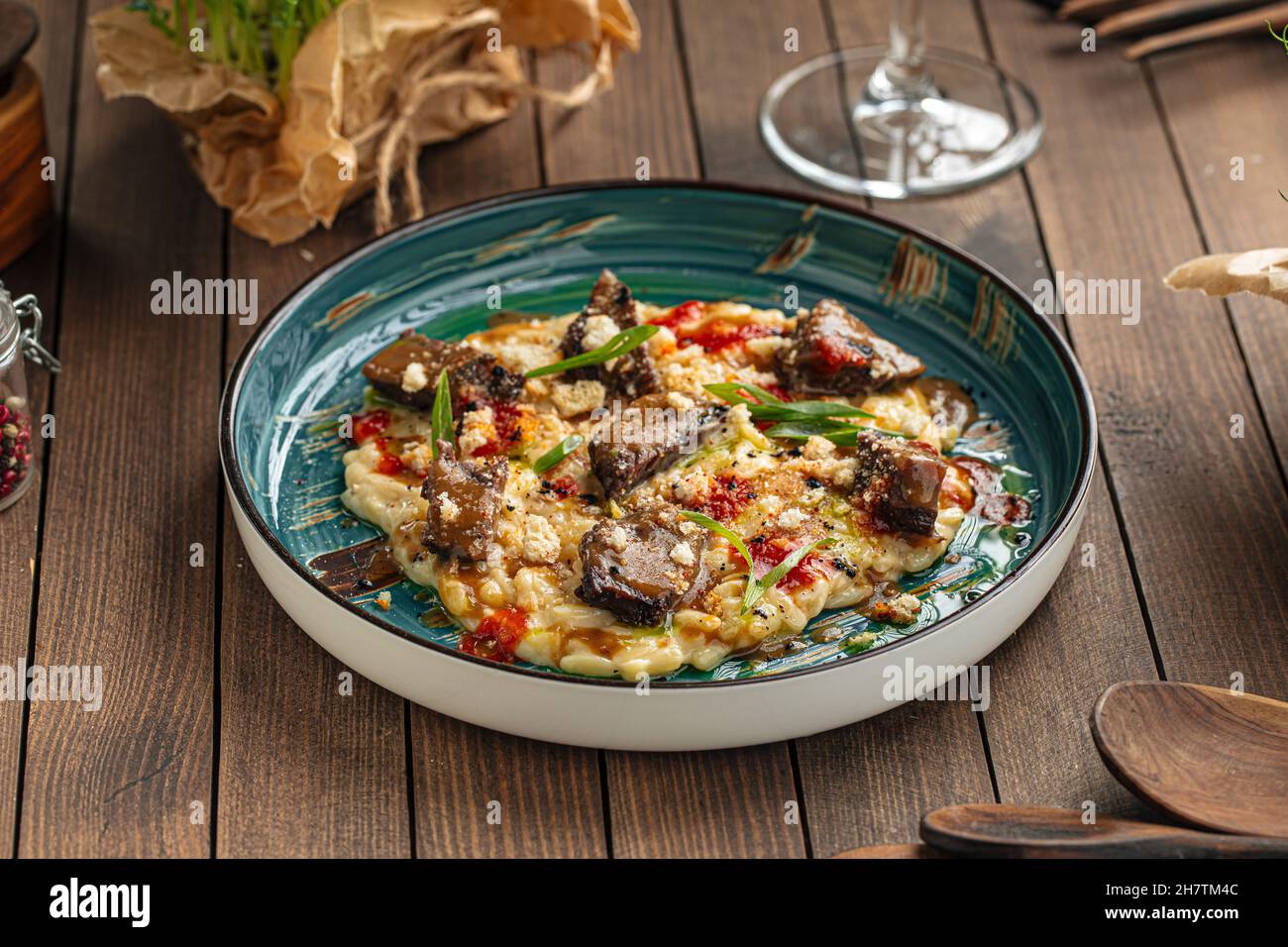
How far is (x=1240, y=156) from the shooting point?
4.59 meters

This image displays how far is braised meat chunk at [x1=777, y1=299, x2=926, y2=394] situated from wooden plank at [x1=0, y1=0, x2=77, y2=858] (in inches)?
69.0

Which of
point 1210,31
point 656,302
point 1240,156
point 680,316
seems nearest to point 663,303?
point 656,302

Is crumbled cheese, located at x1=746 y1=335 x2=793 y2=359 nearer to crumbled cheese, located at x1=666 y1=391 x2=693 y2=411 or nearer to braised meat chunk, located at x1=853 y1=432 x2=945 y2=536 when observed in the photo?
crumbled cheese, located at x1=666 y1=391 x2=693 y2=411

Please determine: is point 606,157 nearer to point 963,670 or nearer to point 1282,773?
point 963,670

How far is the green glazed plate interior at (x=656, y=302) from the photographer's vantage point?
326cm

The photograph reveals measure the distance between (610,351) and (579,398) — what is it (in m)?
0.13

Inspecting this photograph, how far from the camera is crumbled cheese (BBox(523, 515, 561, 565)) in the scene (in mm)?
3121

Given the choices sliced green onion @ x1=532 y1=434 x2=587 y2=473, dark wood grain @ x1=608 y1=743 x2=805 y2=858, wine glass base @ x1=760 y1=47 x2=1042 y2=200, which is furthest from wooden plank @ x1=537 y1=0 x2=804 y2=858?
wine glass base @ x1=760 y1=47 x2=1042 y2=200

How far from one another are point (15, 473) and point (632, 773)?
1.60m

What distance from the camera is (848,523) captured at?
323 centimetres

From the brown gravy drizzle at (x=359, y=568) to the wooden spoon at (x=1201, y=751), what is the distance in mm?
1439

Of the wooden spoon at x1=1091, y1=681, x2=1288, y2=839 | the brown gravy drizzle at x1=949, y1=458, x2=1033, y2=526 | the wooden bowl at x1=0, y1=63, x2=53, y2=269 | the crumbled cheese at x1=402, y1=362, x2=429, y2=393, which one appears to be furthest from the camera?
the wooden bowl at x1=0, y1=63, x2=53, y2=269

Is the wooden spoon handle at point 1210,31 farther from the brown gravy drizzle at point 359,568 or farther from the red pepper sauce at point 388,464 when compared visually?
the brown gravy drizzle at point 359,568

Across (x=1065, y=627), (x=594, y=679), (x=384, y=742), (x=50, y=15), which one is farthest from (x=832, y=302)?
(x=50, y=15)
